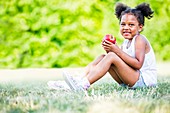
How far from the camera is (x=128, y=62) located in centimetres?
344

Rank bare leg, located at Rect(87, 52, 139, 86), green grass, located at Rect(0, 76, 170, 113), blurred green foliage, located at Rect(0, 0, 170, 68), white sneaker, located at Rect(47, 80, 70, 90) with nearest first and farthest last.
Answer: green grass, located at Rect(0, 76, 170, 113)
bare leg, located at Rect(87, 52, 139, 86)
white sneaker, located at Rect(47, 80, 70, 90)
blurred green foliage, located at Rect(0, 0, 170, 68)

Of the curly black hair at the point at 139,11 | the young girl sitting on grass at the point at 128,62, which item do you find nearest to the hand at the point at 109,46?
the young girl sitting on grass at the point at 128,62

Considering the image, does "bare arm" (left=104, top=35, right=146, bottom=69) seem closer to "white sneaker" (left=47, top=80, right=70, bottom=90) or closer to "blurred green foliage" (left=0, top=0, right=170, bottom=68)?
"white sneaker" (left=47, top=80, right=70, bottom=90)

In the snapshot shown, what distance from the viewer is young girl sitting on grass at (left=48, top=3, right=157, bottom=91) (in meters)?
3.41

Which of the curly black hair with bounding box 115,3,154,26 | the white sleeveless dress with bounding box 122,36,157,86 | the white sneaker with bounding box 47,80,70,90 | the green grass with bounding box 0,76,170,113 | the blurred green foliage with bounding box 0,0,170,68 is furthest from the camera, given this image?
the blurred green foliage with bounding box 0,0,170,68

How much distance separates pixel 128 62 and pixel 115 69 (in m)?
0.13

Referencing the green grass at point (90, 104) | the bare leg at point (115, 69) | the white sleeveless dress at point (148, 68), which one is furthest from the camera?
the white sleeveless dress at point (148, 68)

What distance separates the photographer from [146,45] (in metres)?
3.62

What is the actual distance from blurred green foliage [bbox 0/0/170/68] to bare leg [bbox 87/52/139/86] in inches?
166

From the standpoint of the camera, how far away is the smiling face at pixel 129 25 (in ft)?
12.1

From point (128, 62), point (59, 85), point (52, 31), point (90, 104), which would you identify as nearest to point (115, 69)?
point (128, 62)

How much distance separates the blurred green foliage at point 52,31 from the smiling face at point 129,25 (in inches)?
156

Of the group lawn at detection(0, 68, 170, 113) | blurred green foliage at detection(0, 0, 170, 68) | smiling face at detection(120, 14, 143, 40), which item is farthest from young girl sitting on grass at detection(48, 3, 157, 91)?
blurred green foliage at detection(0, 0, 170, 68)

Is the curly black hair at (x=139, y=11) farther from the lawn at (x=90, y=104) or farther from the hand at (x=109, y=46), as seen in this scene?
the lawn at (x=90, y=104)
